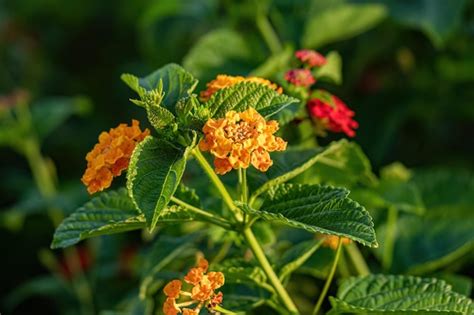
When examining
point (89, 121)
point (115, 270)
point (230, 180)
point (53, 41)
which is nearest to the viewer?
point (230, 180)

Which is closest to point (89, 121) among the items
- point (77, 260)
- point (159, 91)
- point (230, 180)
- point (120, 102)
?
point (120, 102)

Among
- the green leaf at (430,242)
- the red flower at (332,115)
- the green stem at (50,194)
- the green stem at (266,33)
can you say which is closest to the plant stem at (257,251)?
the red flower at (332,115)

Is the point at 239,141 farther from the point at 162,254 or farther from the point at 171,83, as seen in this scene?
the point at 162,254

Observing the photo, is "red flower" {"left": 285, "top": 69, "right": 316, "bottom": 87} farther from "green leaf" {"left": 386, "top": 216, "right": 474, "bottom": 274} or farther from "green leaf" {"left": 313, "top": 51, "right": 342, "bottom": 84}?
"green leaf" {"left": 386, "top": 216, "right": 474, "bottom": 274}

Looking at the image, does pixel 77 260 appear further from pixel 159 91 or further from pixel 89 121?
pixel 159 91

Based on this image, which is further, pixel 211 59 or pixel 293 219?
pixel 211 59

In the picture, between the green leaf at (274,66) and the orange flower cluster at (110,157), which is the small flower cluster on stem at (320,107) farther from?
the orange flower cluster at (110,157)
